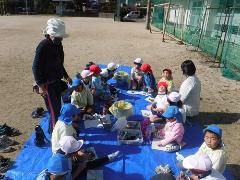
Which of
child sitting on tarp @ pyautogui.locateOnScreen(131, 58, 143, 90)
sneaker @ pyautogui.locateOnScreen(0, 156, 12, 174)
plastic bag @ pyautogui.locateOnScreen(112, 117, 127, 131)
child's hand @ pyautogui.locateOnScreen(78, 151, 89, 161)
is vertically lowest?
sneaker @ pyautogui.locateOnScreen(0, 156, 12, 174)

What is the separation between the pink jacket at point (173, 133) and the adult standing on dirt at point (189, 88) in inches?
42.8

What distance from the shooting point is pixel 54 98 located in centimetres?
479

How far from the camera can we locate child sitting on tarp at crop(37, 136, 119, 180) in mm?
3150

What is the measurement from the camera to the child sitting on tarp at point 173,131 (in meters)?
4.65

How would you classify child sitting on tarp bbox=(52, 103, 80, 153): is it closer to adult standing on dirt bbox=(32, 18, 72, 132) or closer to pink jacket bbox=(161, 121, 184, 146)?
adult standing on dirt bbox=(32, 18, 72, 132)

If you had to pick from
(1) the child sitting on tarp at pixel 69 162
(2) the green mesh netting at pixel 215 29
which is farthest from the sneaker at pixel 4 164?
(2) the green mesh netting at pixel 215 29

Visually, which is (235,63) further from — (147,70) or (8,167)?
(8,167)

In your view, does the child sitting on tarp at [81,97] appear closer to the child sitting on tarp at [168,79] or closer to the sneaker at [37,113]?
the sneaker at [37,113]

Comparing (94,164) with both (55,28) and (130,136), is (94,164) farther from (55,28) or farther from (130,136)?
(55,28)

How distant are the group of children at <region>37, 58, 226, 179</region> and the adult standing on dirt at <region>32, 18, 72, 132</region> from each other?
394 millimetres

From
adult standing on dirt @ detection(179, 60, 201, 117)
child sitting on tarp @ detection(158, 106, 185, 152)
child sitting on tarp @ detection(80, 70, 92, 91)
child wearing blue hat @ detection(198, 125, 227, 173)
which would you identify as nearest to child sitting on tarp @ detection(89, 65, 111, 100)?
child sitting on tarp @ detection(80, 70, 92, 91)

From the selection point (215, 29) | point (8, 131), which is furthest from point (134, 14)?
point (8, 131)

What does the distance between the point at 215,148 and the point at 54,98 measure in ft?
8.77

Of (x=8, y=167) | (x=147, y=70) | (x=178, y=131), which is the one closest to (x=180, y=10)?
(x=147, y=70)
